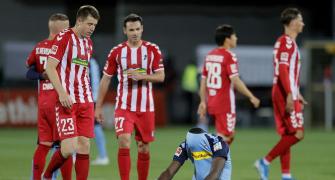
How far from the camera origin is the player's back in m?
7.71

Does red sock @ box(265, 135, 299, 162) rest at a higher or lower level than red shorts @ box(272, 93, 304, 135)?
lower

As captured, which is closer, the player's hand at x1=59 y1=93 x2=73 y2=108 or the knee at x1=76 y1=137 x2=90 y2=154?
the player's hand at x1=59 y1=93 x2=73 y2=108

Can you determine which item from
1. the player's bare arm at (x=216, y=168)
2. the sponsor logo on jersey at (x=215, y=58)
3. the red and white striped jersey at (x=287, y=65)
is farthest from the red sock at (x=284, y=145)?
the player's bare arm at (x=216, y=168)

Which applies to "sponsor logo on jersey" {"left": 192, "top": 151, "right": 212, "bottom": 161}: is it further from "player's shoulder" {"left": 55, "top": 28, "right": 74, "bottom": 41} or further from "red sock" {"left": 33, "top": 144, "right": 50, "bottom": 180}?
"red sock" {"left": 33, "top": 144, "right": 50, "bottom": 180}

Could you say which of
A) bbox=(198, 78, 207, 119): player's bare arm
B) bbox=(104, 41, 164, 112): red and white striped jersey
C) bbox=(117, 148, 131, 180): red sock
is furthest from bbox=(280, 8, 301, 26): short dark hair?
bbox=(117, 148, 131, 180): red sock

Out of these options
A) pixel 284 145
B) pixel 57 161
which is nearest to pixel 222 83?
pixel 284 145

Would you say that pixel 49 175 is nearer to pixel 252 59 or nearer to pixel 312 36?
pixel 252 59

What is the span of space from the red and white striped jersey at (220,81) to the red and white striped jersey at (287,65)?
0.68 metres

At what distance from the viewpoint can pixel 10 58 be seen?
25.0m

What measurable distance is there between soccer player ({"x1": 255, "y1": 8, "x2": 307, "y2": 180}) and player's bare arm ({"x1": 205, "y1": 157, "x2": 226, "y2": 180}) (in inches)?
124

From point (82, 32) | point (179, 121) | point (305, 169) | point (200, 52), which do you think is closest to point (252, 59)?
point (200, 52)

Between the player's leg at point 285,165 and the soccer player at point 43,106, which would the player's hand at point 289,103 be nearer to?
the player's leg at point 285,165

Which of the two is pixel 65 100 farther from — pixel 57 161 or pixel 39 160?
pixel 39 160

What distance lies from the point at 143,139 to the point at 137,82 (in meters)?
0.63
